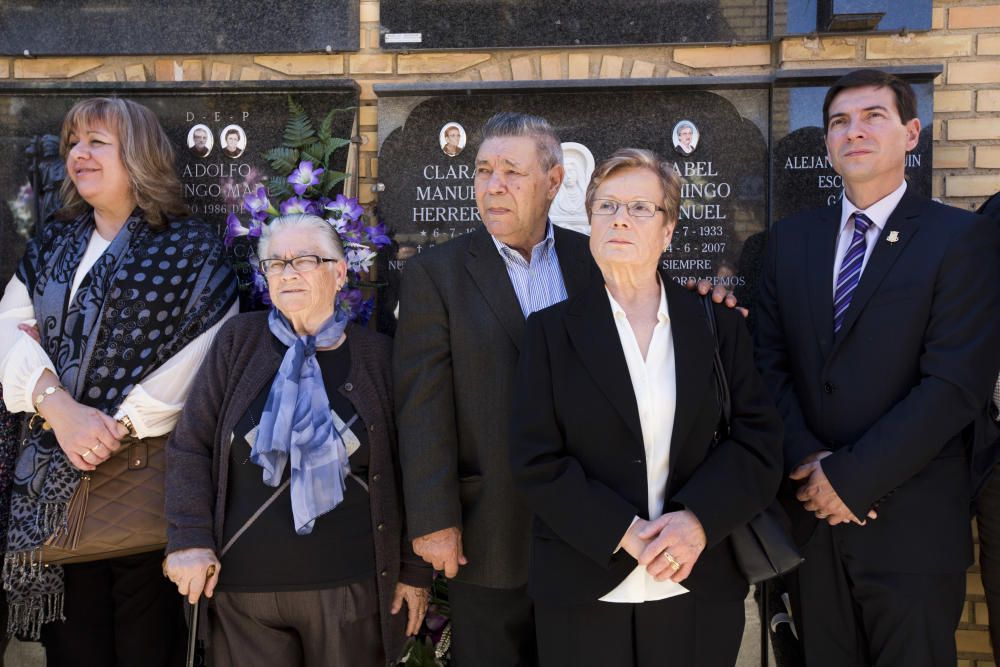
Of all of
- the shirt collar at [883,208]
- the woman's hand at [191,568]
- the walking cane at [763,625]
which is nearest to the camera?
the woman's hand at [191,568]

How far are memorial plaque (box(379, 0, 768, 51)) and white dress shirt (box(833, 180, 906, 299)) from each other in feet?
3.45

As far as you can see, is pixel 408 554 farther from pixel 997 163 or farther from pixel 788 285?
pixel 997 163

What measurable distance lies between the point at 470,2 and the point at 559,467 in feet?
7.34

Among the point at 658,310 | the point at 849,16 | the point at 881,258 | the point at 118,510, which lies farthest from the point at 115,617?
the point at 849,16

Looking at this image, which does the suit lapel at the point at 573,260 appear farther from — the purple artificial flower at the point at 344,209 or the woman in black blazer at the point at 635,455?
the purple artificial flower at the point at 344,209

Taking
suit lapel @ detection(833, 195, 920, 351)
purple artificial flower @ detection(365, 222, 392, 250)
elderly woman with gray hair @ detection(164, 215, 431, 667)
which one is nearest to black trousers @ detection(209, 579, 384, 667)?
elderly woman with gray hair @ detection(164, 215, 431, 667)

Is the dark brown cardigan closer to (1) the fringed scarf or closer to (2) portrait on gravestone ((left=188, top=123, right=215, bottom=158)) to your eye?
(1) the fringed scarf

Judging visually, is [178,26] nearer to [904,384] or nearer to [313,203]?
[313,203]

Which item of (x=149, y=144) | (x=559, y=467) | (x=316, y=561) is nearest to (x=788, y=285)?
(x=559, y=467)

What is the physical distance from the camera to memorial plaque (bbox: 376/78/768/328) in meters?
3.50

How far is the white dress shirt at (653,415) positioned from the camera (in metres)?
2.16

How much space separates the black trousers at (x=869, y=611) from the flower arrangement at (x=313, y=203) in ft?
5.83

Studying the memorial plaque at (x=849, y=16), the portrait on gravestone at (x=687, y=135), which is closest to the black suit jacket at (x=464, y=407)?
the portrait on gravestone at (x=687, y=135)

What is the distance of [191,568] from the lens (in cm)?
246
